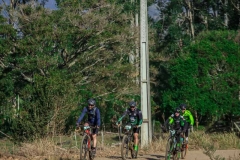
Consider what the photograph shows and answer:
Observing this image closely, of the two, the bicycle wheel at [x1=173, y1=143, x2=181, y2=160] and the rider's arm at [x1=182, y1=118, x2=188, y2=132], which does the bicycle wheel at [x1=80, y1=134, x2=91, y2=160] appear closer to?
the bicycle wheel at [x1=173, y1=143, x2=181, y2=160]

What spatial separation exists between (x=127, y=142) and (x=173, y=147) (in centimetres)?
140

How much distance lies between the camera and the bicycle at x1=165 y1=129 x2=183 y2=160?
15320 millimetres

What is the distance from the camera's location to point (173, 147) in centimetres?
1548

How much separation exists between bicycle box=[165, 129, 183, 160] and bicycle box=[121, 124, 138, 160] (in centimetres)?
126

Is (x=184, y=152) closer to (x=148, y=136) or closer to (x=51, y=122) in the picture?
(x=148, y=136)

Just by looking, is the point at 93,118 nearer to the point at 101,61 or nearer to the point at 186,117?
the point at 186,117

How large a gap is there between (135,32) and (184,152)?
16283 millimetres

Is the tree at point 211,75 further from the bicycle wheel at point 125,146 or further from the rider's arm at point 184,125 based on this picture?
the bicycle wheel at point 125,146

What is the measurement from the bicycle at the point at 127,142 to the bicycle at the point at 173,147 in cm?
126

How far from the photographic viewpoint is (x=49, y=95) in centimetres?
1909

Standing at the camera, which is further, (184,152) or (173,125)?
(184,152)

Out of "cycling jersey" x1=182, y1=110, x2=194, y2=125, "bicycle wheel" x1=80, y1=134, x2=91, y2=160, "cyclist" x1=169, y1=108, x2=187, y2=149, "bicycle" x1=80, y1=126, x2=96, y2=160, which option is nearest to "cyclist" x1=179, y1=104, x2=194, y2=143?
"cycling jersey" x1=182, y1=110, x2=194, y2=125

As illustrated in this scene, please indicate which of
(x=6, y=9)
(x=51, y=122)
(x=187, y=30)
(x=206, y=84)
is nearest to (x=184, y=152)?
(x=51, y=122)

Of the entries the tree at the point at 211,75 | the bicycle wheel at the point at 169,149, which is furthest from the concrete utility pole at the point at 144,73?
the tree at the point at 211,75
